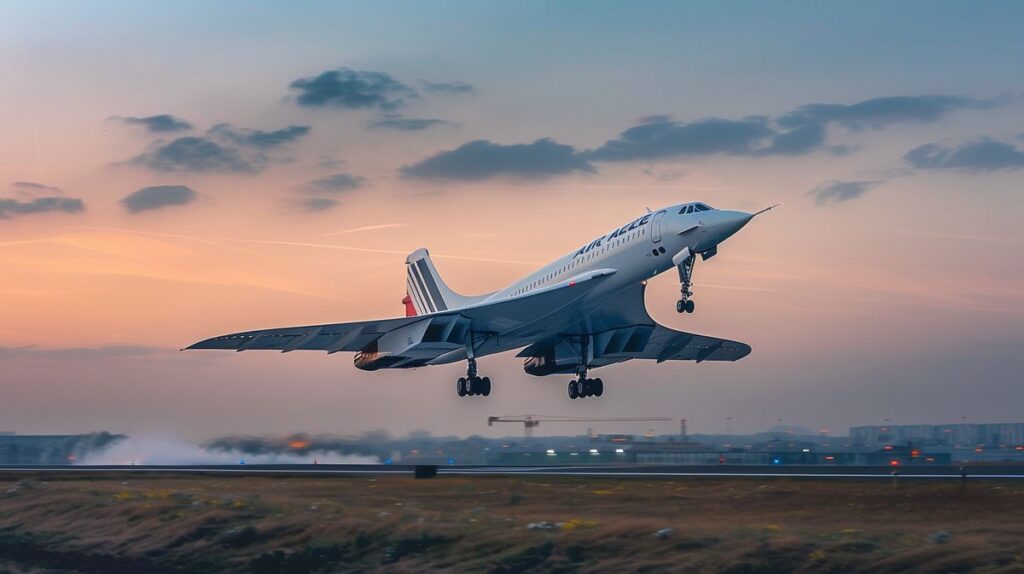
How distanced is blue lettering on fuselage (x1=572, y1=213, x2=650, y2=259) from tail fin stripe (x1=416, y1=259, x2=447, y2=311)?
16.9 metres

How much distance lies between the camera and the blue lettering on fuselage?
1555 inches

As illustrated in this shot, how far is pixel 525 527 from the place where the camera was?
2647 centimetres

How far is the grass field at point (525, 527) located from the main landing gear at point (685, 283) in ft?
19.5

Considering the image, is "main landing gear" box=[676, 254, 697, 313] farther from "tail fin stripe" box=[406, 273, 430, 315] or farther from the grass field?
"tail fin stripe" box=[406, 273, 430, 315]

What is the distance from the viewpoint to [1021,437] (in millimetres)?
96062

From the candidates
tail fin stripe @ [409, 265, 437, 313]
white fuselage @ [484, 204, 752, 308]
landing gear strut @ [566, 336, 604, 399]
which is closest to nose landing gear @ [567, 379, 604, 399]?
landing gear strut @ [566, 336, 604, 399]

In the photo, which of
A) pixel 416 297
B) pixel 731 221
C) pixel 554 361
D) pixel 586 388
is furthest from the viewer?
pixel 416 297

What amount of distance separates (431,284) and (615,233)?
21.3 metres

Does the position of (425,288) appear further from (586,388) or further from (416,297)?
(586,388)

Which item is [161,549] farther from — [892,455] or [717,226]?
[892,455]

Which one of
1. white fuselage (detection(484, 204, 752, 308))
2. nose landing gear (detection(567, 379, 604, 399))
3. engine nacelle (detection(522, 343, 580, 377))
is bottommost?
nose landing gear (detection(567, 379, 604, 399))

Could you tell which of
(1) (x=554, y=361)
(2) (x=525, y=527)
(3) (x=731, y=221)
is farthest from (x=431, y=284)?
(2) (x=525, y=527)

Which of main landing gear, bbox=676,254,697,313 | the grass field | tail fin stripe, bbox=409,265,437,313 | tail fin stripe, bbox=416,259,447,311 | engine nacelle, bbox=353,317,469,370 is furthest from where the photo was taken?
tail fin stripe, bbox=409,265,437,313

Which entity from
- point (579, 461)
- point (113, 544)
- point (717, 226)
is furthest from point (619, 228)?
point (579, 461)
